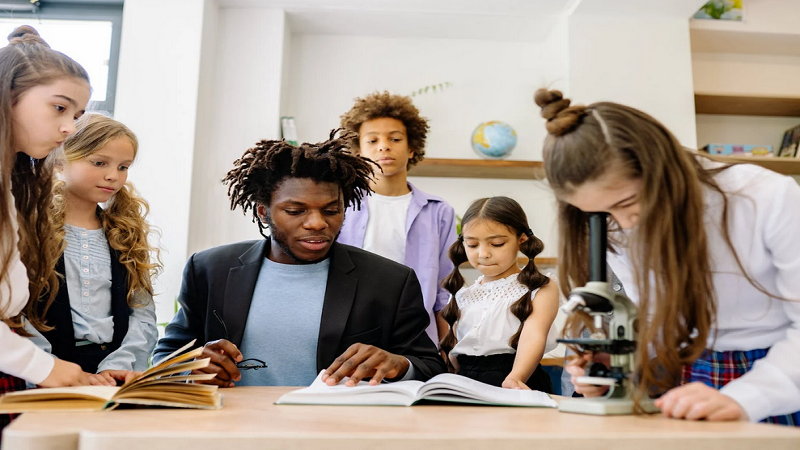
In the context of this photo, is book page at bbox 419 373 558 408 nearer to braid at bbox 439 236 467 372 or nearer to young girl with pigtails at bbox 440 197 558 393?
young girl with pigtails at bbox 440 197 558 393

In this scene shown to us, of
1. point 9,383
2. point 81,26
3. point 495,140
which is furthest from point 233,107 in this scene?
point 9,383

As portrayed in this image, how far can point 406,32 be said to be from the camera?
3.98 m

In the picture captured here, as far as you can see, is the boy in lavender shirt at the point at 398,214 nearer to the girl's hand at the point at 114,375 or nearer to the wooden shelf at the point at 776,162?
the girl's hand at the point at 114,375

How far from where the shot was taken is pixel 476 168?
3.66 meters

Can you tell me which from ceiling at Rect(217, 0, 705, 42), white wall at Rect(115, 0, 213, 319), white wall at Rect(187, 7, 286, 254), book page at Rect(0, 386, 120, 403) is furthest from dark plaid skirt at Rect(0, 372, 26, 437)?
ceiling at Rect(217, 0, 705, 42)

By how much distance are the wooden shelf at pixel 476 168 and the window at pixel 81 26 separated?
5.84ft

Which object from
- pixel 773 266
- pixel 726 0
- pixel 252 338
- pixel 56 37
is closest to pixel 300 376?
pixel 252 338

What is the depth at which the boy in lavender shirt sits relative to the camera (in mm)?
2461

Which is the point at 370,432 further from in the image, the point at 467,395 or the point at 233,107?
the point at 233,107

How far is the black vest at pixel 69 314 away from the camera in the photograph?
5.49ft

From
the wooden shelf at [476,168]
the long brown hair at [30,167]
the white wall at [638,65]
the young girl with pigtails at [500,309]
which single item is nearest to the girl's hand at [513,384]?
the young girl with pigtails at [500,309]

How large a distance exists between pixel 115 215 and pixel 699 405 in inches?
67.1

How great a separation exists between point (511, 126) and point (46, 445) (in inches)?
138

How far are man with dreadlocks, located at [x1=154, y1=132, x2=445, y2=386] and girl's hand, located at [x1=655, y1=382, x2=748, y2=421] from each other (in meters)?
0.70
